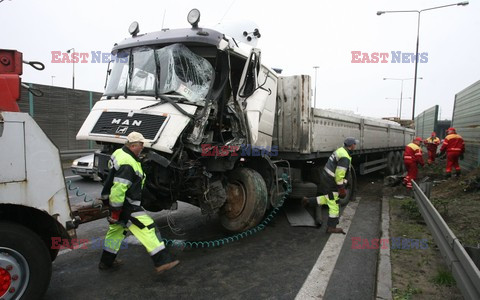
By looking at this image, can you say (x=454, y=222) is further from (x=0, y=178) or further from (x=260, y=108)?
(x=0, y=178)

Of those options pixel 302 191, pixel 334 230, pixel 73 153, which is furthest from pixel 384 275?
pixel 73 153

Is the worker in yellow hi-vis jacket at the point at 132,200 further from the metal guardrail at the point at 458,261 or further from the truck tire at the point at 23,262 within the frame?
the metal guardrail at the point at 458,261

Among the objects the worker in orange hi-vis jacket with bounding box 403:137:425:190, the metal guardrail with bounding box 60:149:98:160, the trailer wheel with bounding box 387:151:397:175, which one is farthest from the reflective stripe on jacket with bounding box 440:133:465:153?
the metal guardrail with bounding box 60:149:98:160

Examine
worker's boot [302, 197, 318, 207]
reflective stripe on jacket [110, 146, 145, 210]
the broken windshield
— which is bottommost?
worker's boot [302, 197, 318, 207]

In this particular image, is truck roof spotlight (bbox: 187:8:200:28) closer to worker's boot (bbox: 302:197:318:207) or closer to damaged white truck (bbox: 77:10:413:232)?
damaged white truck (bbox: 77:10:413:232)

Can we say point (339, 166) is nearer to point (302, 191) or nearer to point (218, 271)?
point (302, 191)

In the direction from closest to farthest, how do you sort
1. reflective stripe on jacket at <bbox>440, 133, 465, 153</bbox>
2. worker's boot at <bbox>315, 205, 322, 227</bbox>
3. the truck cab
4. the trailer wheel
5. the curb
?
the curb, the truck cab, worker's boot at <bbox>315, 205, 322, 227</bbox>, reflective stripe on jacket at <bbox>440, 133, 465, 153</bbox>, the trailer wheel

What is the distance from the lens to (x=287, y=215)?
6324 millimetres

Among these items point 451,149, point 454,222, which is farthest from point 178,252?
point 451,149

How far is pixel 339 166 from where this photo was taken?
5.43 metres

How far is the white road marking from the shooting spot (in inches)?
133

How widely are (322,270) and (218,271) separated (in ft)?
3.97

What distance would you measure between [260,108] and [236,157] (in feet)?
3.07

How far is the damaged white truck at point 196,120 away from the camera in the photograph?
162 inches
